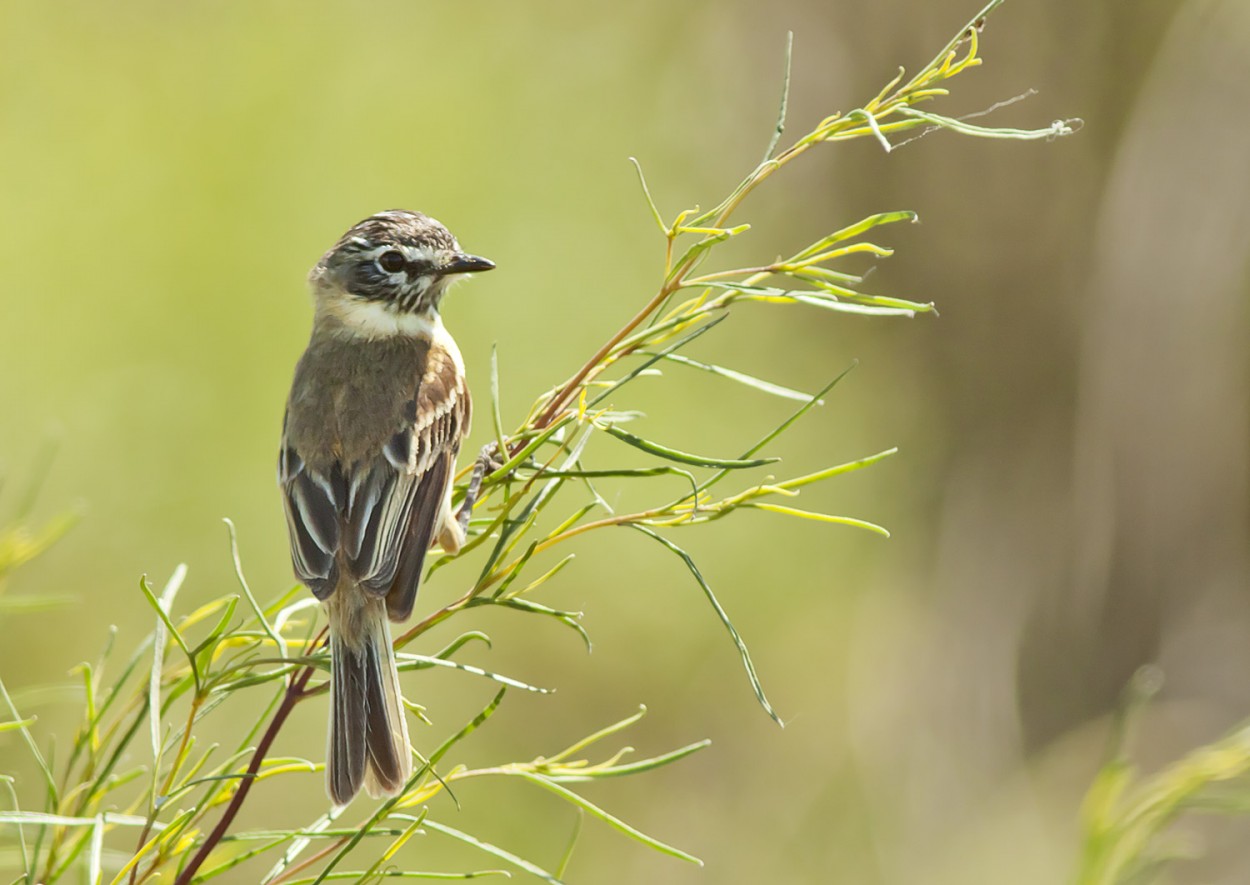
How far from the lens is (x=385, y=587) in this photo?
9.70ft

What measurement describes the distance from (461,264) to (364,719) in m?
1.57

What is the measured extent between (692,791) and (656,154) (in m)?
3.97

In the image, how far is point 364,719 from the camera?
2.60m

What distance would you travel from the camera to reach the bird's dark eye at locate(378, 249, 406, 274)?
3.88 metres

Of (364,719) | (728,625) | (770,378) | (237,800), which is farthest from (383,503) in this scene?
(770,378)

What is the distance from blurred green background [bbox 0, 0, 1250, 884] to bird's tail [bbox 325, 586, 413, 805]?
12.2ft

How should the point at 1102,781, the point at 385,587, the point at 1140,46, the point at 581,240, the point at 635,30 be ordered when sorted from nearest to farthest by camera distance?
1. the point at 1102,781
2. the point at 385,587
3. the point at 1140,46
4. the point at 581,240
5. the point at 635,30

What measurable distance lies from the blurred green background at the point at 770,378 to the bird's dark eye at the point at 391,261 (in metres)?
2.98

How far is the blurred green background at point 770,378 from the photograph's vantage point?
6734 millimetres

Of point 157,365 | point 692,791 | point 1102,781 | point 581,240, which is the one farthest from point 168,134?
point 1102,781

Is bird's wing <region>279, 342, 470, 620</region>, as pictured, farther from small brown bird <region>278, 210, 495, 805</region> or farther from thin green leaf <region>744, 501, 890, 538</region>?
thin green leaf <region>744, 501, 890, 538</region>

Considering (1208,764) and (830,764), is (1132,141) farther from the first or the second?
(1208,764)

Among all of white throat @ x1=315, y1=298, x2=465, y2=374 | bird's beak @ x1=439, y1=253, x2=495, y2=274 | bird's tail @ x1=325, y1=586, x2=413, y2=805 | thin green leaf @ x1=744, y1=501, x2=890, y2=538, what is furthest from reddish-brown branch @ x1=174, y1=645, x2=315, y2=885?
white throat @ x1=315, y1=298, x2=465, y2=374

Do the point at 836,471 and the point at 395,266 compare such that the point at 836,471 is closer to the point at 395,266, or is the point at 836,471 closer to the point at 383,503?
the point at 383,503
